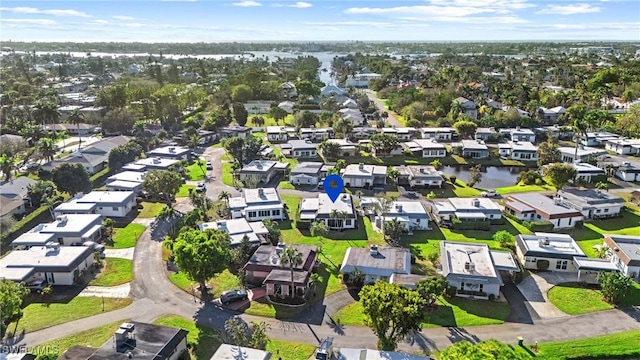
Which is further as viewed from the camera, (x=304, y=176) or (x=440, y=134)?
(x=440, y=134)

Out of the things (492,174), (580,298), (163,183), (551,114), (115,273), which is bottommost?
(115,273)

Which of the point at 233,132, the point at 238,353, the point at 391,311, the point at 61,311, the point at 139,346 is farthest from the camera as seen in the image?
the point at 233,132

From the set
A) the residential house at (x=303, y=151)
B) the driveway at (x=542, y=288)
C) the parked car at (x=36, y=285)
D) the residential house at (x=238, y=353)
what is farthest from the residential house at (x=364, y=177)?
the residential house at (x=238, y=353)

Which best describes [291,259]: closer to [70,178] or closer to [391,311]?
[391,311]

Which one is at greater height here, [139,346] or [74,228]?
[74,228]

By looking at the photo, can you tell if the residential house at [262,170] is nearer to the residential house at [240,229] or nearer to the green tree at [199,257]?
the residential house at [240,229]

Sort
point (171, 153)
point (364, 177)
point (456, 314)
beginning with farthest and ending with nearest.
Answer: point (171, 153), point (364, 177), point (456, 314)

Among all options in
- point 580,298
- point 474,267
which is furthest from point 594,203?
point 474,267
